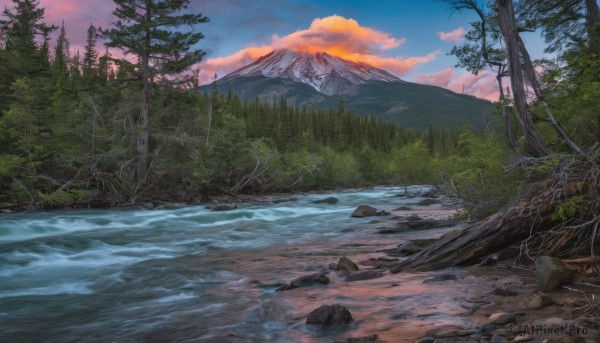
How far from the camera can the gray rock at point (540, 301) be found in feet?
17.3

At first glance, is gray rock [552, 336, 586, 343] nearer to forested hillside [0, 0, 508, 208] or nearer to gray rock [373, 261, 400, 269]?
gray rock [373, 261, 400, 269]

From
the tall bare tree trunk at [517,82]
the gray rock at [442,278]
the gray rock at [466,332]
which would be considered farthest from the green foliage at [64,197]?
the gray rock at [466,332]

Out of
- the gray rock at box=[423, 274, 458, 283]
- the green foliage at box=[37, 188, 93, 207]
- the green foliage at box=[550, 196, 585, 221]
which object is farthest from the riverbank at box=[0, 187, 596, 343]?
the green foliage at box=[37, 188, 93, 207]

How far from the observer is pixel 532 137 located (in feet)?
28.3

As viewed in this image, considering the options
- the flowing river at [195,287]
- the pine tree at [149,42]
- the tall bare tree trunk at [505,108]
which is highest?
the pine tree at [149,42]

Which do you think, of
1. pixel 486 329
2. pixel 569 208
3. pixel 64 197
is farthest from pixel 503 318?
pixel 64 197

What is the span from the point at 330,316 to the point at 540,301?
259 cm

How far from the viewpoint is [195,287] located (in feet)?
28.6

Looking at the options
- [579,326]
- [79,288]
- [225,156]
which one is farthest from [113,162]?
[579,326]

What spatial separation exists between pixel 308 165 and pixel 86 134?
21.2 meters

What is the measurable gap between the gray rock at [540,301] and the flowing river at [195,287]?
2.90 feet

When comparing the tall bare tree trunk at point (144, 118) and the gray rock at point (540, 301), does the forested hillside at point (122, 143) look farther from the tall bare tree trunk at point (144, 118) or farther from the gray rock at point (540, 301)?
the gray rock at point (540, 301)

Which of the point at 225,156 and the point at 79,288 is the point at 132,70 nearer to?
the point at 225,156

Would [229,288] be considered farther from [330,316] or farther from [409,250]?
[409,250]
